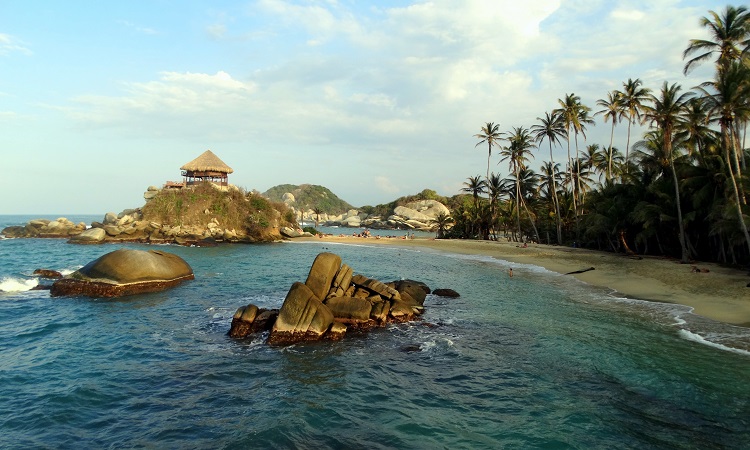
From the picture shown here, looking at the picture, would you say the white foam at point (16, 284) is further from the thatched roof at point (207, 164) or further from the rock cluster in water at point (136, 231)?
the thatched roof at point (207, 164)

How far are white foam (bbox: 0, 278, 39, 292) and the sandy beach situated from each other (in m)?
39.0

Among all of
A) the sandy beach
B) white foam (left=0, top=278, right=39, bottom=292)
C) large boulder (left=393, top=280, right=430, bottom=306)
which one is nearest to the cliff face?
white foam (left=0, top=278, right=39, bottom=292)

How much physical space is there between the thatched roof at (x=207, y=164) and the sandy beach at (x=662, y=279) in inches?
A: 2087

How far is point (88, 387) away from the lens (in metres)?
12.9

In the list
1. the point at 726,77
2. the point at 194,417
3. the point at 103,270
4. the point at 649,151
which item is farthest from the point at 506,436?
the point at 649,151

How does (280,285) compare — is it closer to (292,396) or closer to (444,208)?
(292,396)

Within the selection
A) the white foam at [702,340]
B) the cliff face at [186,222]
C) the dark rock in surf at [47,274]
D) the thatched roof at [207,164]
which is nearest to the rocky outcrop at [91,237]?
the cliff face at [186,222]

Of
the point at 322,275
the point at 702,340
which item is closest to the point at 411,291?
the point at 322,275

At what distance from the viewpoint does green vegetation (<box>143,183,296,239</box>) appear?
230 feet

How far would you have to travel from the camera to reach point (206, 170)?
75438 millimetres

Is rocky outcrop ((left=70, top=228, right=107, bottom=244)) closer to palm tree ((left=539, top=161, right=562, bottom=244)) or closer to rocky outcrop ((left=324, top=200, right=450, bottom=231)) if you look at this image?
palm tree ((left=539, top=161, right=562, bottom=244))

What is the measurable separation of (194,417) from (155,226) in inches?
2557

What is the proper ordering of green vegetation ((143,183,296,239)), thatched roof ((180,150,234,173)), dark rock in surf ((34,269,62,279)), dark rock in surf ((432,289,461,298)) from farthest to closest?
1. thatched roof ((180,150,234,173))
2. green vegetation ((143,183,296,239))
3. dark rock in surf ((34,269,62,279))
4. dark rock in surf ((432,289,461,298))

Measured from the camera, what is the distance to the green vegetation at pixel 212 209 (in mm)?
70062
